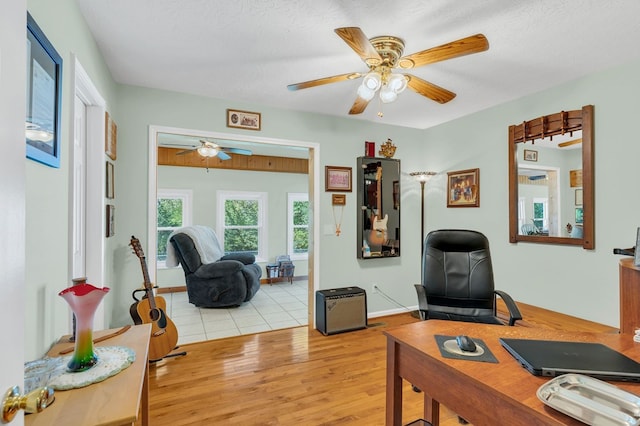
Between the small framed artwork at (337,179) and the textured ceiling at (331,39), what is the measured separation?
93cm

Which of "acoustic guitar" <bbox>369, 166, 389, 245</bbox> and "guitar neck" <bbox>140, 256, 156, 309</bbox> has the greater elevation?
"acoustic guitar" <bbox>369, 166, 389, 245</bbox>

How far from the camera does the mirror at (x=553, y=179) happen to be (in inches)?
99.0

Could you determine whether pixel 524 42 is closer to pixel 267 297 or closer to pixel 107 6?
pixel 107 6

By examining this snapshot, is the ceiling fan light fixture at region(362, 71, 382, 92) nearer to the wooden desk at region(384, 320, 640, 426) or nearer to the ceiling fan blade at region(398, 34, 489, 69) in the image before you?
the ceiling fan blade at region(398, 34, 489, 69)

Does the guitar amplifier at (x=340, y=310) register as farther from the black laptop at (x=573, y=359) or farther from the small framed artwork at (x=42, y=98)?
the small framed artwork at (x=42, y=98)

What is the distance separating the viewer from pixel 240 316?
404cm

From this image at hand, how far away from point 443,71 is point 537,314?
2257 mm

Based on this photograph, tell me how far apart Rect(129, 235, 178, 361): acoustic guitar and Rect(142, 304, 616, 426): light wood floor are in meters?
0.16

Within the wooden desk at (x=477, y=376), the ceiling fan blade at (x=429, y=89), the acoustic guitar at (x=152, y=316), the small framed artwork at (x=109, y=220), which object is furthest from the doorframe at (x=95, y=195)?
the ceiling fan blade at (x=429, y=89)

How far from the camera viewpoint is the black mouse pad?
114 cm

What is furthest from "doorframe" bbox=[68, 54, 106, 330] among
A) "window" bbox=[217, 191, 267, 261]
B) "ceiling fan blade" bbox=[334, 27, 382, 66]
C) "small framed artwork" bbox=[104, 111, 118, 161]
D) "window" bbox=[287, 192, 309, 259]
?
"window" bbox=[287, 192, 309, 259]

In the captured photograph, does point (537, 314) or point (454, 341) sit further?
point (537, 314)

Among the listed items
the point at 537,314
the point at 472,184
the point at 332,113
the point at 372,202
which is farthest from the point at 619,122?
the point at 332,113

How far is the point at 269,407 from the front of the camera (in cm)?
207
